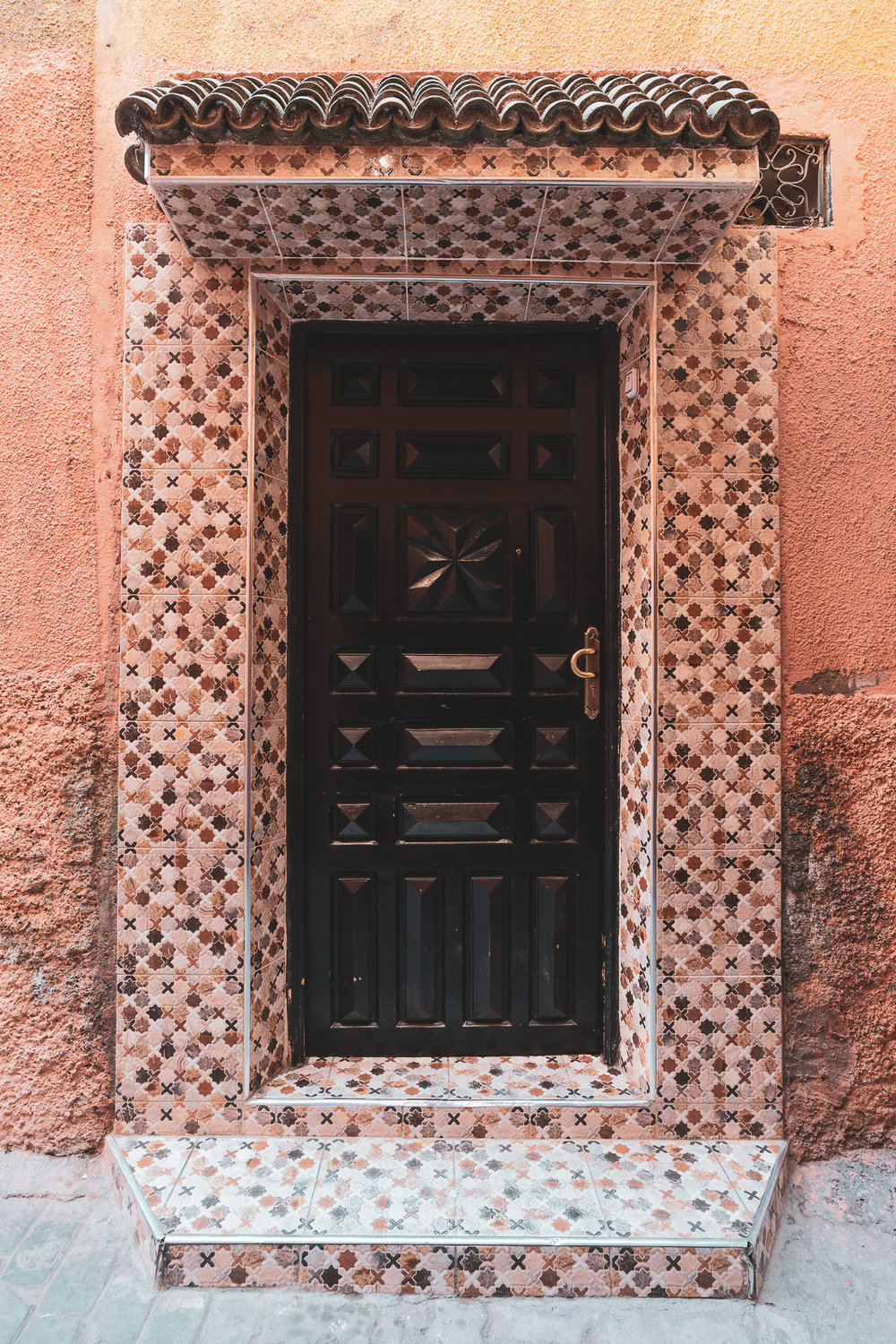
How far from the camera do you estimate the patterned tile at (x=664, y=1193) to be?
2.09 m

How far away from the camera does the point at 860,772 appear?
255 centimetres

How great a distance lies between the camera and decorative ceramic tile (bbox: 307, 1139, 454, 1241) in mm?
2105

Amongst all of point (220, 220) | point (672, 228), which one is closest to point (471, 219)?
point (672, 228)

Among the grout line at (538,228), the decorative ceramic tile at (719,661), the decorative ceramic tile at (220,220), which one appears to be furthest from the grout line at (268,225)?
the decorative ceramic tile at (719,661)

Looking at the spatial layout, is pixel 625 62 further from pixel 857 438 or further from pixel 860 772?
pixel 860 772

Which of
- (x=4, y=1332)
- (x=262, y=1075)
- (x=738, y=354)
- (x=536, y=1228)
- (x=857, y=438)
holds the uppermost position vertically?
(x=738, y=354)

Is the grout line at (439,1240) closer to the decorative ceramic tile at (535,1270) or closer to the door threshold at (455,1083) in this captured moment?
the decorative ceramic tile at (535,1270)

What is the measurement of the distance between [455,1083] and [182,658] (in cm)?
184

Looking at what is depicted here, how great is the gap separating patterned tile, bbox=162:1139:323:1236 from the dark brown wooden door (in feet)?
1.42

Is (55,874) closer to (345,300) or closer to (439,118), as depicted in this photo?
(345,300)

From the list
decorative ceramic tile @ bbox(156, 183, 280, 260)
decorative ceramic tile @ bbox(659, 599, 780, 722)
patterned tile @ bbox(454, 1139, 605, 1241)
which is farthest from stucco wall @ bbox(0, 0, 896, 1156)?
patterned tile @ bbox(454, 1139, 605, 1241)

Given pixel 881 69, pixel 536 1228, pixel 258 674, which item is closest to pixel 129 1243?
pixel 536 1228

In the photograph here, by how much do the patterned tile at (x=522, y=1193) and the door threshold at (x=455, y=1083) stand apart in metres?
0.14

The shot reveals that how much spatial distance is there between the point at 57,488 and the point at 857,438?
2939 mm
